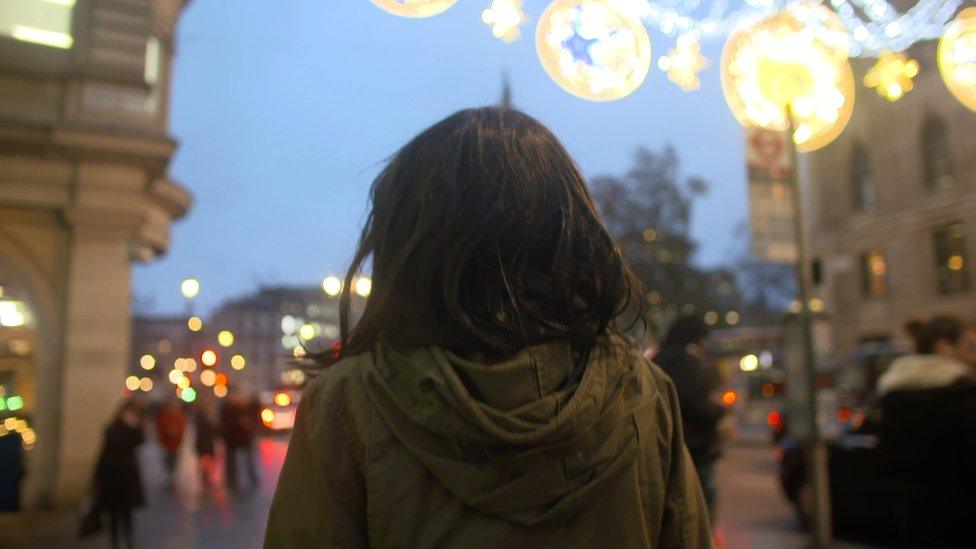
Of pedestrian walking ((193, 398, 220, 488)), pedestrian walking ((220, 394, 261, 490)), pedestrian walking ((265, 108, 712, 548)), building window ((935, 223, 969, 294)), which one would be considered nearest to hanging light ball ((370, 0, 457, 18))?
pedestrian walking ((265, 108, 712, 548))

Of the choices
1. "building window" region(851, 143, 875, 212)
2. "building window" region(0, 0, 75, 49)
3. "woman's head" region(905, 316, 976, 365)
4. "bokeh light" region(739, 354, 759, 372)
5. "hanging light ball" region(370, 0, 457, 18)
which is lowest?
"bokeh light" region(739, 354, 759, 372)

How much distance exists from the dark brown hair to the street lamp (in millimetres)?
2615

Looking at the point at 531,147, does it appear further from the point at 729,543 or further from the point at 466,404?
the point at 729,543

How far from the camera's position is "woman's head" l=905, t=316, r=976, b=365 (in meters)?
4.83

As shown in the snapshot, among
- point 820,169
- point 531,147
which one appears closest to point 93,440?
point 531,147

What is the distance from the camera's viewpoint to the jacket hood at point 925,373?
4453mm

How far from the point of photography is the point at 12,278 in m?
12.2

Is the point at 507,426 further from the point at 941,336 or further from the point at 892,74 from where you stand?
the point at 892,74

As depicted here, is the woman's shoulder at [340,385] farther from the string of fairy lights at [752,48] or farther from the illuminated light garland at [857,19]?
the illuminated light garland at [857,19]

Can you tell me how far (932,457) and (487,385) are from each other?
3.67 metres

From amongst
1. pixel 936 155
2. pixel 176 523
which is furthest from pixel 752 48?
pixel 936 155

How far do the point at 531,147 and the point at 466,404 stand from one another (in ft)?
1.81

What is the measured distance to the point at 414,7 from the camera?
5.81m

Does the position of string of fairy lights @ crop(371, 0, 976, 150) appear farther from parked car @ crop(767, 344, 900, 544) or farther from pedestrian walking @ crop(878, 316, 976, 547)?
pedestrian walking @ crop(878, 316, 976, 547)
